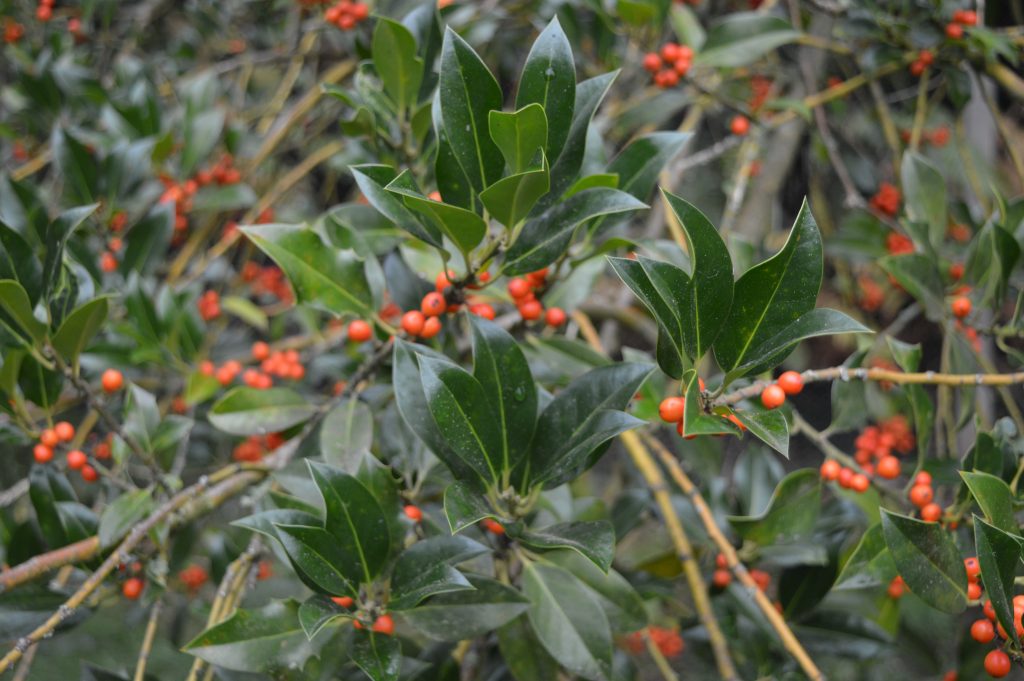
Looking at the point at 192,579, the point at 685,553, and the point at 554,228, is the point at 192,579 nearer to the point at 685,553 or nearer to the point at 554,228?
the point at 685,553

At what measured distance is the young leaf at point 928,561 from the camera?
909 millimetres

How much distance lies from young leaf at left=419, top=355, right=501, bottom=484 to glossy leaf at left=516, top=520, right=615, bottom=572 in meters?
0.10

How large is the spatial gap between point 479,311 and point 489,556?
14.3 inches

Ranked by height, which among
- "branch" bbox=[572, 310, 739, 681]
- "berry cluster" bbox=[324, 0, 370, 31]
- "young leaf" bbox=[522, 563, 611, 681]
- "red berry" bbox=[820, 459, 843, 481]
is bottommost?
"branch" bbox=[572, 310, 739, 681]

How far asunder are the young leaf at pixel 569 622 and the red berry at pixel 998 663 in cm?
44

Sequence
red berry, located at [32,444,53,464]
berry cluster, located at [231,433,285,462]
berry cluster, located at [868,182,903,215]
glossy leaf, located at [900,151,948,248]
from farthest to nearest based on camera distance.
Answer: berry cluster, located at [868,182,903,215], berry cluster, located at [231,433,285,462], glossy leaf, located at [900,151,948,248], red berry, located at [32,444,53,464]

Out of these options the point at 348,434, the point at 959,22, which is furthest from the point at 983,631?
the point at 959,22

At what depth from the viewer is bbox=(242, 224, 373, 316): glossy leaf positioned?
3.55ft

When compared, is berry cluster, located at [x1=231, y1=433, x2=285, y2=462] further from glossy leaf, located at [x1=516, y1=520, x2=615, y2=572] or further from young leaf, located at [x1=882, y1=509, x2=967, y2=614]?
young leaf, located at [x1=882, y1=509, x2=967, y2=614]

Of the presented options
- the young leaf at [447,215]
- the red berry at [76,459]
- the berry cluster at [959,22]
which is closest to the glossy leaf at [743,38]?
the berry cluster at [959,22]

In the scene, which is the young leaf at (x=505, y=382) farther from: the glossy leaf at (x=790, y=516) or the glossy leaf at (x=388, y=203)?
the glossy leaf at (x=790, y=516)

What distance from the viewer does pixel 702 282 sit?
2.68 ft

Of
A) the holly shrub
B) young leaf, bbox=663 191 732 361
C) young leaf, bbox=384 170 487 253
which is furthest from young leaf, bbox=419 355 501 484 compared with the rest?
young leaf, bbox=663 191 732 361

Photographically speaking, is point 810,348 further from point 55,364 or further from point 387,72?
point 55,364
